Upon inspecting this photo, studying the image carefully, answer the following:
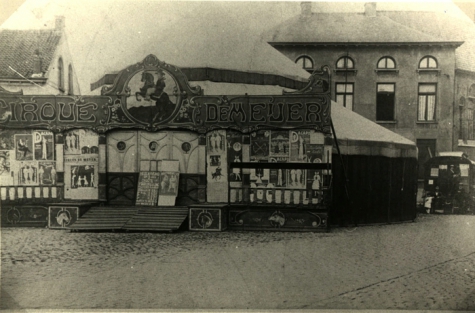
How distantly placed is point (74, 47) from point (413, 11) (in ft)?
20.4

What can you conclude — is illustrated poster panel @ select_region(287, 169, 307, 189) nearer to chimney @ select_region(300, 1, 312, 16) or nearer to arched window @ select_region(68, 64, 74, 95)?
chimney @ select_region(300, 1, 312, 16)

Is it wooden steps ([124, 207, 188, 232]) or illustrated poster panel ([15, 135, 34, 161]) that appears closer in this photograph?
wooden steps ([124, 207, 188, 232])

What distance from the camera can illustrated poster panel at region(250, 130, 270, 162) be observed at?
11.9 m

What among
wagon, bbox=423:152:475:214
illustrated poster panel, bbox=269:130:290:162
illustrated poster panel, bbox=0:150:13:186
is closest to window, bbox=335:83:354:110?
illustrated poster panel, bbox=269:130:290:162

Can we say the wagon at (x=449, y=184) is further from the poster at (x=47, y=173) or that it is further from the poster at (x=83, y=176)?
the poster at (x=47, y=173)

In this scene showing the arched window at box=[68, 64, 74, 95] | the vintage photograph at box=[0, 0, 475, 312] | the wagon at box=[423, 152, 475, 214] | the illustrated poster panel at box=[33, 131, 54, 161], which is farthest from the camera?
the illustrated poster panel at box=[33, 131, 54, 161]

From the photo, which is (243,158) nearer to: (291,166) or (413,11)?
(291,166)

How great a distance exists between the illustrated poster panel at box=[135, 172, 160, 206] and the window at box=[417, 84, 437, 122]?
6.31m

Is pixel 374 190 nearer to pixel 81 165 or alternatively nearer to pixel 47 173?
pixel 81 165

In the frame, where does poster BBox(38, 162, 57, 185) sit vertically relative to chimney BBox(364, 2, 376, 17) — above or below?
below

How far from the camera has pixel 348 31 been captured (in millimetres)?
11328

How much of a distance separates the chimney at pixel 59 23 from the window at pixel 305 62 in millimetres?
6112

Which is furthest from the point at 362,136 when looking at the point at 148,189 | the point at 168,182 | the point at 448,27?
the point at 148,189

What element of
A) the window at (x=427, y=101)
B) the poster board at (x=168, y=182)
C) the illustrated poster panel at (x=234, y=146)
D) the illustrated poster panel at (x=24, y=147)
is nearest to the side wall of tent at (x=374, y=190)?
the window at (x=427, y=101)
